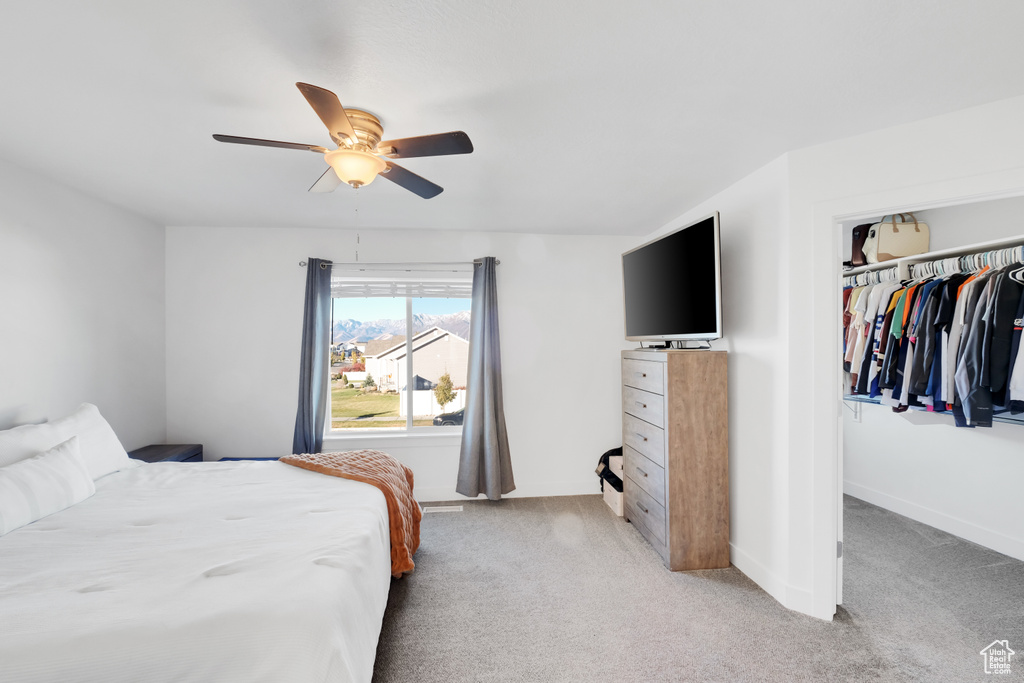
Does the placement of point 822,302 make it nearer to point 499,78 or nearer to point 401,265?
point 499,78

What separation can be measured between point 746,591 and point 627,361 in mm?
1694

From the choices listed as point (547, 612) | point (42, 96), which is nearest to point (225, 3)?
point (42, 96)

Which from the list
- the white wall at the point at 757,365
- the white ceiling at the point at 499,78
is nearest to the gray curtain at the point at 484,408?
the white ceiling at the point at 499,78

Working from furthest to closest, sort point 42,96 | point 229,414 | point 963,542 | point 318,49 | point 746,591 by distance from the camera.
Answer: point 229,414 < point 963,542 < point 746,591 < point 42,96 < point 318,49

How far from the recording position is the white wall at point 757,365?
2406 millimetres

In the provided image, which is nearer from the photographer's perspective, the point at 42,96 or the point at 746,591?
the point at 42,96

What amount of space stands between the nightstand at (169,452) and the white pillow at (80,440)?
0.52 meters

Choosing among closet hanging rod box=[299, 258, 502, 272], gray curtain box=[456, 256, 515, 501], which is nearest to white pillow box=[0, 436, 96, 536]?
closet hanging rod box=[299, 258, 502, 272]

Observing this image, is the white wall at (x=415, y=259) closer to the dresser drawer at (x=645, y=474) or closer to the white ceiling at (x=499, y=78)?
the dresser drawer at (x=645, y=474)

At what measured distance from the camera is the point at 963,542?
9.89ft

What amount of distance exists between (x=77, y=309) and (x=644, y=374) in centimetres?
384

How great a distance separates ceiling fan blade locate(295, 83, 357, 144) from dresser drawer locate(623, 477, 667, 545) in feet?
8.82

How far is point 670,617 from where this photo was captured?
2281 millimetres

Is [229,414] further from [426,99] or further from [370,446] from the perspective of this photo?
[426,99]
